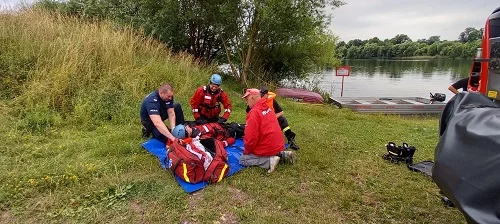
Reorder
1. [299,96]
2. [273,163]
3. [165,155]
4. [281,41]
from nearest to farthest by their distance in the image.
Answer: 1. [273,163]
2. [165,155]
3. [299,96]
4. [281,41]

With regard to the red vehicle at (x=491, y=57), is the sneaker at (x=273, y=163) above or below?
below

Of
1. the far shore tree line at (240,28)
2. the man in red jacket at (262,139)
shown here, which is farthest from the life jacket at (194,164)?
the far shore tree line at (240,28)

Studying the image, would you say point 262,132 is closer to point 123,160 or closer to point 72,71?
point 123,160

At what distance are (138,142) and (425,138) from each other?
4957 millimetres

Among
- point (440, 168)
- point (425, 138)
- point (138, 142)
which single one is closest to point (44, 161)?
point (138, 142)

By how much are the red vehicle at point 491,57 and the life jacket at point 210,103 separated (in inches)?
142

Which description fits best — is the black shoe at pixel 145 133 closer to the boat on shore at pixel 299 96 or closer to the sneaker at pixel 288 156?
the sneaker at pixel 288 156

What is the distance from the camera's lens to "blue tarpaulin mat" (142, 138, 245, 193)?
328 cm

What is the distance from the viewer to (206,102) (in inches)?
207

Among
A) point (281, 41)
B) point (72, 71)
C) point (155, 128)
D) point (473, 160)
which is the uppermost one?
point (281, 41)

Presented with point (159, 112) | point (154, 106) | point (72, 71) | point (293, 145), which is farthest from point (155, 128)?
point (72, 71)

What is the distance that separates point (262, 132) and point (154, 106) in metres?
1.65

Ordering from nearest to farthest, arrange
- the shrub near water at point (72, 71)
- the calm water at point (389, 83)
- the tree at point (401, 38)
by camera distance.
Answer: the shrub near water at point (72, 71), the calm water at point (389, 83), the tree at point (401, 38)

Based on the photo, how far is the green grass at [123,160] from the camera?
2875mm
